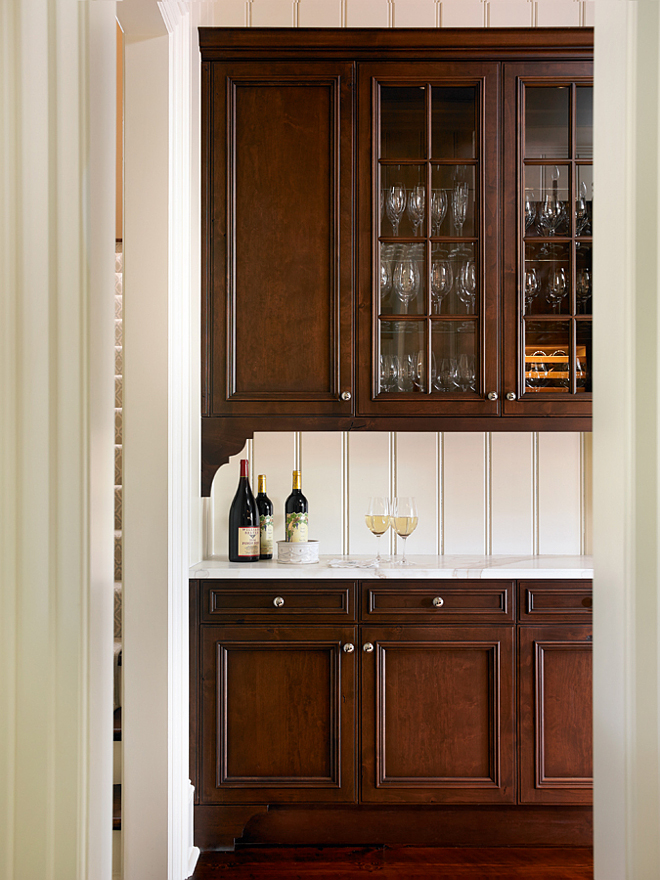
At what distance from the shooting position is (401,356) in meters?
2.16

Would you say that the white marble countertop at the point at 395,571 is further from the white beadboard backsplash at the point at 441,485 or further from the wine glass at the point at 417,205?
the wine glass at the point at 417,205

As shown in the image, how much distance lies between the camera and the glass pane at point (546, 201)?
2162mm

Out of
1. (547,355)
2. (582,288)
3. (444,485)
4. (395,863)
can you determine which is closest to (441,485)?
(444,485)

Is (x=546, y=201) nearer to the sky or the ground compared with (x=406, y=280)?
nearer to the sky

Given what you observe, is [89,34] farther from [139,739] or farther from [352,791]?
[352,791]

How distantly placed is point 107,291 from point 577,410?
174 cm

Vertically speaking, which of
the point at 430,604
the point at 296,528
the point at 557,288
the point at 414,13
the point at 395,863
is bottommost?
the point at 395,863

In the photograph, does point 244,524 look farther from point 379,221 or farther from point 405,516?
point 379,221

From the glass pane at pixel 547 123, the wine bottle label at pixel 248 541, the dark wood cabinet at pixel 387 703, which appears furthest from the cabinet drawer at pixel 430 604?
the glass pane at pixel 547 123

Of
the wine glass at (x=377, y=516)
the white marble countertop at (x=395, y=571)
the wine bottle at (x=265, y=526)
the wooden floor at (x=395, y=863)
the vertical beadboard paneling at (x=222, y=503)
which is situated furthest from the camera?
the vertical beadboard paneling at (x=222, y=503)

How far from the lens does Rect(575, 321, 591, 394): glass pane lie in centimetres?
215

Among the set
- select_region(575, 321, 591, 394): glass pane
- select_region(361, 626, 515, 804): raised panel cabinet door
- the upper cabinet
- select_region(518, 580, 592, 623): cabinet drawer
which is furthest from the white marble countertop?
select_region(575, 321, 591, 394): glass pane

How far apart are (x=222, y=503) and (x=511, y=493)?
3.68 ft

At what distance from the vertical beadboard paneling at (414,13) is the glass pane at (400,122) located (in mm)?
384
